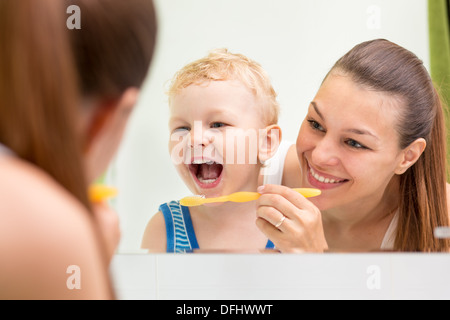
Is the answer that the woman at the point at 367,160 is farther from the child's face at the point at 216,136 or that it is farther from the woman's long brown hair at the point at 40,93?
the woman's long brown hair at the point at 40,93

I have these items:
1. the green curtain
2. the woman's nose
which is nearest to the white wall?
the green curtain

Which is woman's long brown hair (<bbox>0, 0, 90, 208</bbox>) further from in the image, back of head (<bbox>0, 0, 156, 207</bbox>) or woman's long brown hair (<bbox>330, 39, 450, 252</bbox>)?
woman's long brown hair (<bbox>330, 39, 450, 252</bbox>)

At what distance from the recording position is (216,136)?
94 cm

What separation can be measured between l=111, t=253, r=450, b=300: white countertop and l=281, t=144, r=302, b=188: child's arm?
22 centimetres

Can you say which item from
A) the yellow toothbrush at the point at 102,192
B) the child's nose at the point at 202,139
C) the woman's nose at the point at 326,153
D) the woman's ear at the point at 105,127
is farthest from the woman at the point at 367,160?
the woman's ear at the point at 105,127

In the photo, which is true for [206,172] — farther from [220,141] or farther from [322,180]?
[322,180]

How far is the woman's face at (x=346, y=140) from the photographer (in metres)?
0.94

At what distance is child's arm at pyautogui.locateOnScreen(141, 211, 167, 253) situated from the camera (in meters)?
1.02

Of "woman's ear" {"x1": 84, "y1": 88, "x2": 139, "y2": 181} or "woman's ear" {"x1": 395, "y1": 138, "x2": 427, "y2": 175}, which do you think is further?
"woman's ear" {"x1": 395, "y1": 138, "x2": 427, "y2": 175}

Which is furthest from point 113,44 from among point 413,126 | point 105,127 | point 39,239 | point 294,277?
point 294,277

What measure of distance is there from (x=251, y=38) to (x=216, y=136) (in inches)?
7.8

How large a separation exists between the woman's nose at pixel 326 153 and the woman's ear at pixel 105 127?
1.35 feet

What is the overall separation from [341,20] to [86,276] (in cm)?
76
